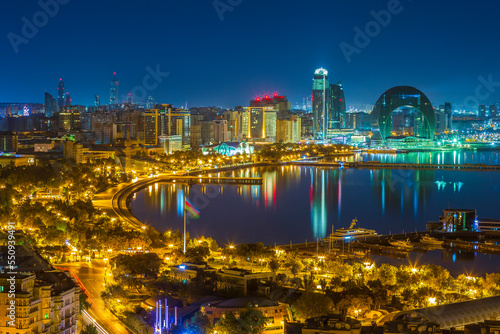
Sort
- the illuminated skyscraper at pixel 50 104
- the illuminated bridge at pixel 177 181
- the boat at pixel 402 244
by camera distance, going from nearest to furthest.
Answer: the boat at pixel 402 244
the illuminated bridge at pixel 177 181
the illuminated skyscraper at pixel 50 104

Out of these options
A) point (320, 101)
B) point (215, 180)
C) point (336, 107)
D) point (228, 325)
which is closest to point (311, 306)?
point (228, 325)

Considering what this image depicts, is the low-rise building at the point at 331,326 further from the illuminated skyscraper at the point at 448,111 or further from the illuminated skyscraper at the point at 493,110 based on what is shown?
the illuminated skyscraper at the point at 493,110

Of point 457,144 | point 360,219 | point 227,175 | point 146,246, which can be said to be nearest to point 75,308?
point 146,246

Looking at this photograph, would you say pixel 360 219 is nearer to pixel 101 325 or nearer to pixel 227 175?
pixel 101 325

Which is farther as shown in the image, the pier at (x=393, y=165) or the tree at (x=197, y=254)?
the pier at (x=393, y=165)

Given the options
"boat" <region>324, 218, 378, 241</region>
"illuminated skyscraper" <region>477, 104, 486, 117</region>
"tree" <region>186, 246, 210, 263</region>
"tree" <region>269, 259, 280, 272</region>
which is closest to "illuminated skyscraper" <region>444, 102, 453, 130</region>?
"illuminated skyscraper" <region>477, 104, 486, 117</region>

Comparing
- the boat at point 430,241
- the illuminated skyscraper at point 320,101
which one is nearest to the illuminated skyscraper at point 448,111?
the illuminated skyscraper at point 320,101

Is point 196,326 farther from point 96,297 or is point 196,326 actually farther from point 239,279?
point 96,297
